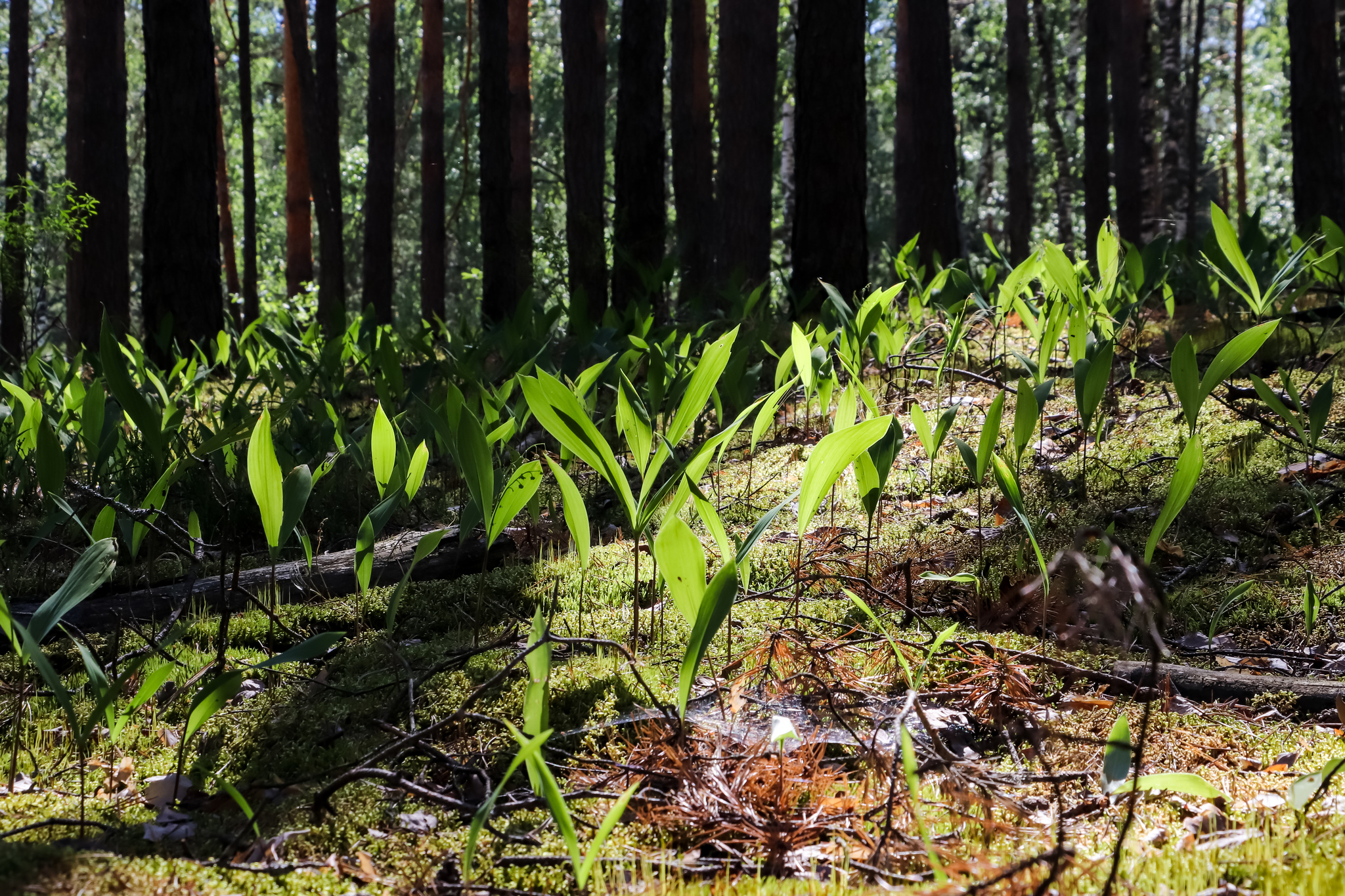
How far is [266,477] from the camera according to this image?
5.91 feet

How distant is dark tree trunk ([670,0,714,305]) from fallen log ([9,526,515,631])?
354 inches

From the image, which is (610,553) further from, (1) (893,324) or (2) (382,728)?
(1) (893,324)

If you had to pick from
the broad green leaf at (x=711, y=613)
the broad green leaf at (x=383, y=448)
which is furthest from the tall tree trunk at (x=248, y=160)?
the broad green leaf at (x=711, y=613)

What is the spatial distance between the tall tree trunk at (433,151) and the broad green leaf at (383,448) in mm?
10784

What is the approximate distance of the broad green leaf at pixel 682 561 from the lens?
1374mm

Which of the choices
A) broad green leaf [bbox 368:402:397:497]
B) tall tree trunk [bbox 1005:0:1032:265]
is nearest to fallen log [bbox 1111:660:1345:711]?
broad green leaf [bbox 368:402:397:497]

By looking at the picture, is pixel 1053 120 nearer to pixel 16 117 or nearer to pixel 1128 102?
pixel 1128 102

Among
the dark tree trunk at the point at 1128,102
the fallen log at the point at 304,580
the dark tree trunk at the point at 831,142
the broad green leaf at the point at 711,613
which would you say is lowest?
the fallen log at the point at 304,580

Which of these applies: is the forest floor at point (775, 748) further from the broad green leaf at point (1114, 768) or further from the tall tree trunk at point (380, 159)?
the tall tree trunk at point (380, 159)

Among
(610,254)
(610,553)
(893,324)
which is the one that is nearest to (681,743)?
(610,553)

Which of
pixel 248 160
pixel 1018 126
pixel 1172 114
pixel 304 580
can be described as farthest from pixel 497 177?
pixel 1172 114

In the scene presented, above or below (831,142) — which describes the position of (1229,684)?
below

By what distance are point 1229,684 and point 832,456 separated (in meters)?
0.78

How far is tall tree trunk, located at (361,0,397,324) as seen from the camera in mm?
11656
